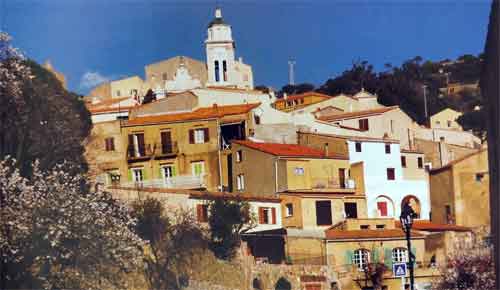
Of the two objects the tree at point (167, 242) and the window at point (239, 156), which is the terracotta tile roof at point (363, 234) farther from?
the window at point (239, 156)

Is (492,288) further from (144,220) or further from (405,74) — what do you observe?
(405,74)

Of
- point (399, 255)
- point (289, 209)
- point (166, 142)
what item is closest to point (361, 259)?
point (399, 255)

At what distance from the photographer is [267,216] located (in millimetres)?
24828

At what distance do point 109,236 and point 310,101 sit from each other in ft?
28.9

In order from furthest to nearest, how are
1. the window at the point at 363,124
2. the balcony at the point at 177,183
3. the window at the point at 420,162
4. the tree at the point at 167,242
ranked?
1. the balcony at the point at 177,183
2. the window at the point at 363,124
3. the window at the point at 420,162
4. the tree at the point at 167,242

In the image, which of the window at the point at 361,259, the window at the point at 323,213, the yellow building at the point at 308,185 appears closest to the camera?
the window at the point at 361,259

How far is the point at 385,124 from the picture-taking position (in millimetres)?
26250

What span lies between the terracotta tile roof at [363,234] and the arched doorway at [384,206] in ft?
2.14

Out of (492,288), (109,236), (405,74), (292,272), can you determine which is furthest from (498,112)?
(405,74)

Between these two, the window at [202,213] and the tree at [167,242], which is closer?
the tree at [167,242]

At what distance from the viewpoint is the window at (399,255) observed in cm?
2364

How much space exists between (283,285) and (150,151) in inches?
180

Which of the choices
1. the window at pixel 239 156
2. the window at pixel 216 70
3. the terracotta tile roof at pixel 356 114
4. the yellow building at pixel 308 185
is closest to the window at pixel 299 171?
the yellow building at pixel 308 185

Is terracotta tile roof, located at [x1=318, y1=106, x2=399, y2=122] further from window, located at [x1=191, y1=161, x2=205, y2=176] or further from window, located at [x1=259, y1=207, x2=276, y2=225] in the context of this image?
window, located at [x1=259, y1=207, x2=276, y2=225]
